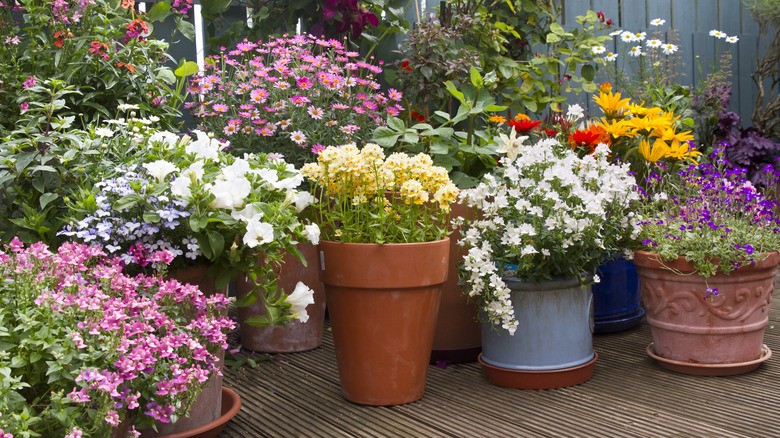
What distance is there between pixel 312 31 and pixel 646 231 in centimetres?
158

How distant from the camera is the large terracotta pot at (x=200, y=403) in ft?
5.46

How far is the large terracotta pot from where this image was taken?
166 cm

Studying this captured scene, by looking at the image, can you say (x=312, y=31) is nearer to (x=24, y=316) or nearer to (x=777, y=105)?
(x=24, y=316)

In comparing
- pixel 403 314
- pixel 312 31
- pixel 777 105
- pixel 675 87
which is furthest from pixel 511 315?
pixel 777 105

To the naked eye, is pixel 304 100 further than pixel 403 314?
Yes

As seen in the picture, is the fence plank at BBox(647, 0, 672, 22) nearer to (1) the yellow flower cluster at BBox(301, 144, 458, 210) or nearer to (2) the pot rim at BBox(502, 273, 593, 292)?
(2) the pot rim at BBox(502, 273, 593, 292)

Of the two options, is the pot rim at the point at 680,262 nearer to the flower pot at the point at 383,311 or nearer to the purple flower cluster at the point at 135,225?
the flower pot at the point at 383,311

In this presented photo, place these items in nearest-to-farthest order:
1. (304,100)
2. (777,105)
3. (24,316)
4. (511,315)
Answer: (24,316)
(511,315)
(304,100)
(777,105)

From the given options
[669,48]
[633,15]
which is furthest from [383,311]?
[633,15]

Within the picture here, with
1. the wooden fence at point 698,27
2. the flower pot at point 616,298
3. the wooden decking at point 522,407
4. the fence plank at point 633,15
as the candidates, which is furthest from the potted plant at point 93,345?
the fence plank at point 633,15

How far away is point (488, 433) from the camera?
178cm

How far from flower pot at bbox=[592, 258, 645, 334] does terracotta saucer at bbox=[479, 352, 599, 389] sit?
0.51 metres

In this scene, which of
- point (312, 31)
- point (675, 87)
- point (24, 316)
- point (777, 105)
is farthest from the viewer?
point (777, 105)

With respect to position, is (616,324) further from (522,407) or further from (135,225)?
(135,225)
